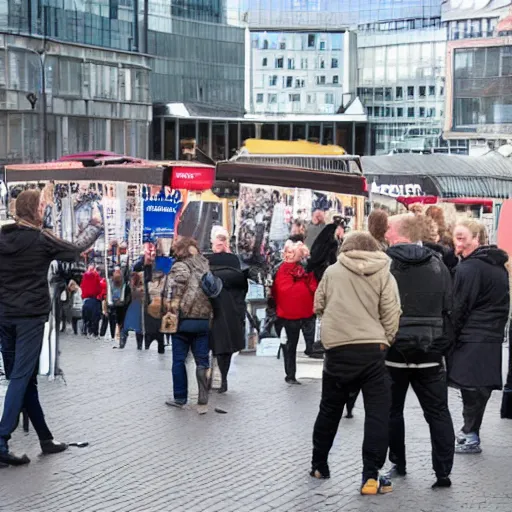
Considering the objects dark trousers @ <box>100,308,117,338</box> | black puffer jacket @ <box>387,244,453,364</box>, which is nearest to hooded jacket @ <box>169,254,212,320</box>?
black puffer jacket @ <box>387,244,453,364</box>

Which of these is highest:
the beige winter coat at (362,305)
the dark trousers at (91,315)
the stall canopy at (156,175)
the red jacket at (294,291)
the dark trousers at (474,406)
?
the stall canopy at (156,175)

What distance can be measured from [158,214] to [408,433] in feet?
22.9

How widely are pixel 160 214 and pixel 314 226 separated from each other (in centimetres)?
189

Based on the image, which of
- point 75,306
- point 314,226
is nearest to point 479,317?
point 314,226

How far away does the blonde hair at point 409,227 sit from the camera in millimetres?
9250

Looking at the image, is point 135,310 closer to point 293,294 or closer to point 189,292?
point 293,294

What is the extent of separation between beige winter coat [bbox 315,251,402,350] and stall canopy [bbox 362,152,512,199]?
693 inches

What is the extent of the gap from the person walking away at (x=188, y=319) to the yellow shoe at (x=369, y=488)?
365 cm

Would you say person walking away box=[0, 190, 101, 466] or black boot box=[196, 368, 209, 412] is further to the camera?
black boot box=[196, 368, 209, 412]

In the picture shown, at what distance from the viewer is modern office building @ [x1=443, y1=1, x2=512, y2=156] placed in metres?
106

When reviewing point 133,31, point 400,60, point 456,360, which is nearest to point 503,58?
point 400,60

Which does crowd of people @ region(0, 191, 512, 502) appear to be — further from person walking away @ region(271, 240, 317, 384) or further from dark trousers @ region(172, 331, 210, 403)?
person walking away @ region(271, 240, 317, 384)

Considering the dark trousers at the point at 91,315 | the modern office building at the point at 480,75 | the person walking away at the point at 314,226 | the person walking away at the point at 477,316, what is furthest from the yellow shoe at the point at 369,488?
the modern office building at the point at 480,75

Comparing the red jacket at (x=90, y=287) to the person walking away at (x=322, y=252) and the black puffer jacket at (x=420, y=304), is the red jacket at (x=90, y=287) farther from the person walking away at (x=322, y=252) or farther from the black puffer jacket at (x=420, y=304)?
the black puffer jacket at (x=420, y=304)
